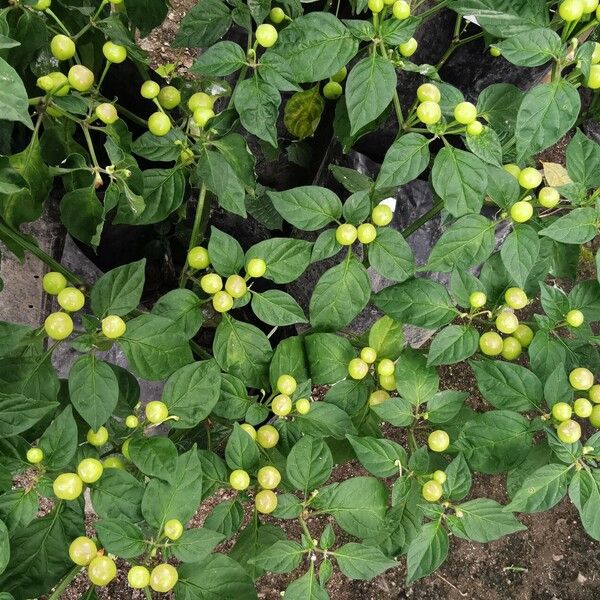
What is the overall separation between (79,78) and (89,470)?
1.46 feet

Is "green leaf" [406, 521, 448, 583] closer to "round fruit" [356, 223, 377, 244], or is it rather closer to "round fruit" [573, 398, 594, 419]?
"round fruit" [573, 398, 594, 419]

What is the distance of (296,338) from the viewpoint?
88cm

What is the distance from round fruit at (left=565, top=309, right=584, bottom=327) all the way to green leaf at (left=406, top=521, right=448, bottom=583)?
0.97 ft

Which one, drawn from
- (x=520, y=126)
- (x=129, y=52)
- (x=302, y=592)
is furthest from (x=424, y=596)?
(x=129, y=52)

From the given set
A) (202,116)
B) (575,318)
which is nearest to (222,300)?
(202,116)

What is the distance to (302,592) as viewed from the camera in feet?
2.41

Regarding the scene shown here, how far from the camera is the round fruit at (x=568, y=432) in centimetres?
72

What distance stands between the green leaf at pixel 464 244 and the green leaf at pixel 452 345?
0.08m

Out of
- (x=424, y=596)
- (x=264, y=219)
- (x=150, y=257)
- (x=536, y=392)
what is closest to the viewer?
(x=536, y=392)

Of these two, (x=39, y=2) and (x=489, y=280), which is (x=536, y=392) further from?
(x=39, y=2)

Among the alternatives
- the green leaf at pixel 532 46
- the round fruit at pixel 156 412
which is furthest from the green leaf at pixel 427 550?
the green leaf at pixel 532 46

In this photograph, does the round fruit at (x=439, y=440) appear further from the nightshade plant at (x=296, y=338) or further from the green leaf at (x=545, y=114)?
the green leaf at (x=545, y=114)

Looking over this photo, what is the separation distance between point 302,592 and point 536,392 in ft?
1.23

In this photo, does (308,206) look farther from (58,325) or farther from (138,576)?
(138,576)
